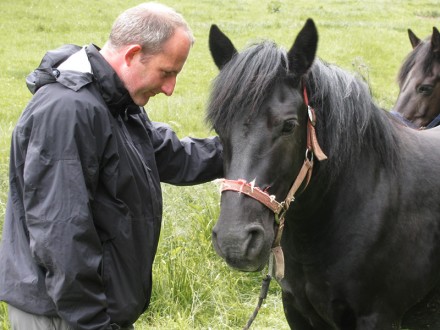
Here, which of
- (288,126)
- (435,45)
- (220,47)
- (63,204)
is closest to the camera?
(63,204)

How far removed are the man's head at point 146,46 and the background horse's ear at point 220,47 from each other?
0.17m

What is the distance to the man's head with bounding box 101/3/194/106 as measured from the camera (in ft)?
8.65

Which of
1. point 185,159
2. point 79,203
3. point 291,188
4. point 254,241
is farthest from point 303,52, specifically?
point 79,203

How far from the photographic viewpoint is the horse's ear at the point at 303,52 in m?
2.70

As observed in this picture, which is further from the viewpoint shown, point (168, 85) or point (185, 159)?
point (185, 159)

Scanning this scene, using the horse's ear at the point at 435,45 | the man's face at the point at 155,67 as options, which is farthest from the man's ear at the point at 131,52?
the horse's ear at the point at 435,45

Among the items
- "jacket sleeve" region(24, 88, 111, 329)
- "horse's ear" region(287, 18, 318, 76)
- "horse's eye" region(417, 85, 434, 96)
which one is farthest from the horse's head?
"horse's eye" region(417, 85, 434, 96)

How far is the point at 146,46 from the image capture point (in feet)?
8.67

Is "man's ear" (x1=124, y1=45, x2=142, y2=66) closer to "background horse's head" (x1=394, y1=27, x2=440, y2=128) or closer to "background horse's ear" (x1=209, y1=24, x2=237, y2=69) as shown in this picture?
"background horse's ear" (x1=209, y1=24, x2=237, y2=69)

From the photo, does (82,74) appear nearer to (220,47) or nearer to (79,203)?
(79,203)

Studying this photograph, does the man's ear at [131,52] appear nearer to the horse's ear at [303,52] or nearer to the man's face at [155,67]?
the man's face at [155,67]

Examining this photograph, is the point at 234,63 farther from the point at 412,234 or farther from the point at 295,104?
the point at 412,234

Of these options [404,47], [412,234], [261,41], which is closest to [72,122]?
[261,41]

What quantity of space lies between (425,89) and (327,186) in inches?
136
